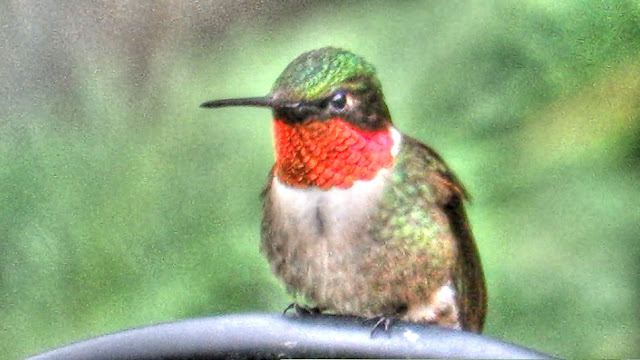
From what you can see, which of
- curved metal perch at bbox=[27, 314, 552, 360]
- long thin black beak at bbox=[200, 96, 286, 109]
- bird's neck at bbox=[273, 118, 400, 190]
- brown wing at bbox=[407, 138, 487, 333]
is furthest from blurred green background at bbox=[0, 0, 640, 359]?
curved metal perch at bbox=[27, 314, 552, 360]

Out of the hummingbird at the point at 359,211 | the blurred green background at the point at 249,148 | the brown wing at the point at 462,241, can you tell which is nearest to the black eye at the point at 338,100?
the hummingbird at the point at 359,211

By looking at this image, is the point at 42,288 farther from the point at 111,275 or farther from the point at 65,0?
the point at 65,0

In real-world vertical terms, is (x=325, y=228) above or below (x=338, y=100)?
below

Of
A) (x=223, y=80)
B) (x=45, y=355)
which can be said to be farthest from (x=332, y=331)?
(x=223, y=80)

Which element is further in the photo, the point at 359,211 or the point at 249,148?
the point at 249,148

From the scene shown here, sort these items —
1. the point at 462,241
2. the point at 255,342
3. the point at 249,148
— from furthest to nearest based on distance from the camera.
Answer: the point at 249,148 < the point at 462,241 < the point at 255,342

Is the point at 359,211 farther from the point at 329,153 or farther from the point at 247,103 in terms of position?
the point at 247,103

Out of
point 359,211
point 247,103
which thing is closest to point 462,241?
point 359,211
